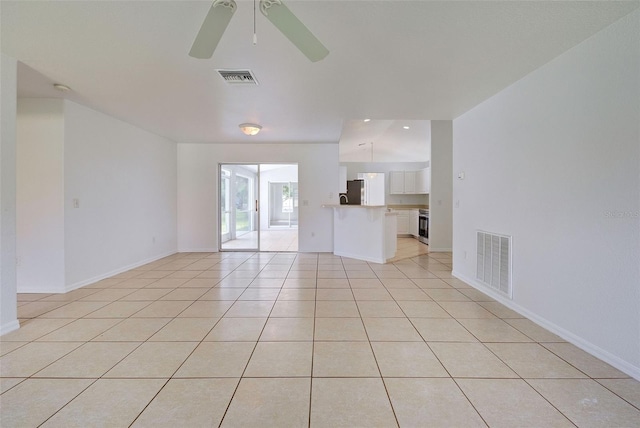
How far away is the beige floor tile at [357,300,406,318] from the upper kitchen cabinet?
235 inches

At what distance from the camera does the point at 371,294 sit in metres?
3.13

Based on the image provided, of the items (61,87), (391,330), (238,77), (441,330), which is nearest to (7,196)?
(61,87)

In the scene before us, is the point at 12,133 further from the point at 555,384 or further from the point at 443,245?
the point at 443,245

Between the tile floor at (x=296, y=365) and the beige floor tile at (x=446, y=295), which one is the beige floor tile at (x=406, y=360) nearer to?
the tile floor at (x=296, y=365)

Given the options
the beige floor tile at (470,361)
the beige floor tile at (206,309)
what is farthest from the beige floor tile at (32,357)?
the beige floor tile at (470,361)

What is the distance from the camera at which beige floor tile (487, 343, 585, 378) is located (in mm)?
1677

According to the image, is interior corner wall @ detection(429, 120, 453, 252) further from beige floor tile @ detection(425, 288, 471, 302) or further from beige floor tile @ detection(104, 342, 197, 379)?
beige floor tile @ detection(104, 342, 197, 379)

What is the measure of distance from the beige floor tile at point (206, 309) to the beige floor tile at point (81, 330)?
59 cm

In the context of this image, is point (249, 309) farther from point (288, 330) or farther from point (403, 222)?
point (403, 222)

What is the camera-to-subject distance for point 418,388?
1.54 metres

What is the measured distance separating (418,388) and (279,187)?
9.99 m

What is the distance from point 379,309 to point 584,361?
1504mm

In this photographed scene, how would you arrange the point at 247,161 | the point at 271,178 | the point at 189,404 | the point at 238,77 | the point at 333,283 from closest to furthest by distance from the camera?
the point at 189,404 → the point at 238,77 → the point at 333,283 → the point at 247,161 → the point at 271,178

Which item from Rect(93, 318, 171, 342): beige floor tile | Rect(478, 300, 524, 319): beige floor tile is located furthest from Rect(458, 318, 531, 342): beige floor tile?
Rect(93, 318, 171, 342): beige floor tile
